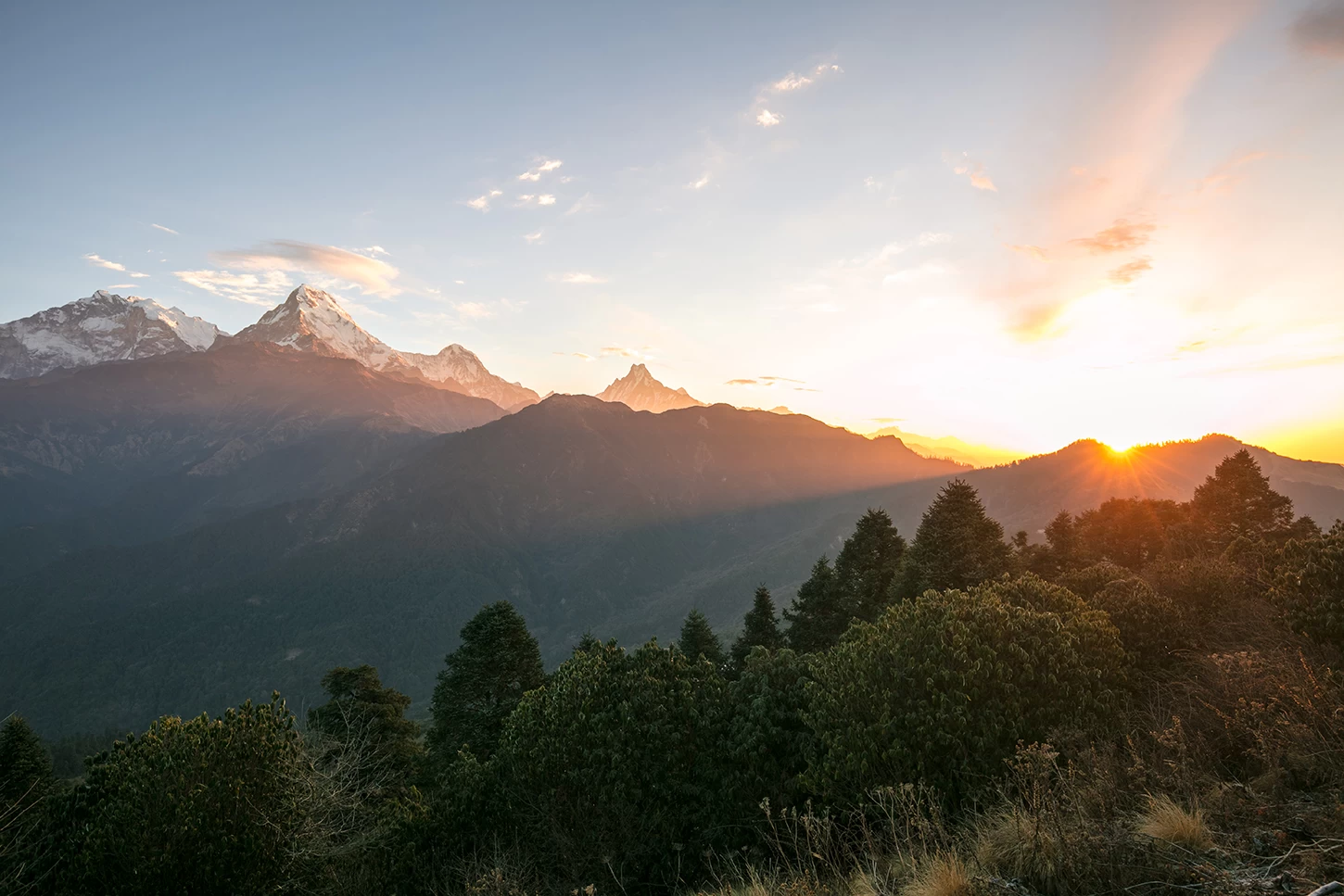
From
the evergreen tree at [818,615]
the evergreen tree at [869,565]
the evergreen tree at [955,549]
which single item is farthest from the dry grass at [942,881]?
the evergreen tree at [818,615]

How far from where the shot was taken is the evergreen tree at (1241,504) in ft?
131

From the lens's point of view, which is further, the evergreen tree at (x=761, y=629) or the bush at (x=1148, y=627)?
the evergreen tree at (x=761, y=629)

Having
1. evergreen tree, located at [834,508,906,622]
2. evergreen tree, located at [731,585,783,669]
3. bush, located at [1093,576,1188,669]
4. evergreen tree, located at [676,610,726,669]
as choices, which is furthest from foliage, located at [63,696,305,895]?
evergreen tree, located at [834,508,906,622]

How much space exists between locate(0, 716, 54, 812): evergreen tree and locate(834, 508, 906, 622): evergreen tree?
44.6 meters

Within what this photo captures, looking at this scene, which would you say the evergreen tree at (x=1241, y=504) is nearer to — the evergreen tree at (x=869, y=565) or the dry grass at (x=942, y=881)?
the evergreen tree at (x=869, y=565)

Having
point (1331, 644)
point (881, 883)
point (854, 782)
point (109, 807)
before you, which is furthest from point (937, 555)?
point (109, 807)

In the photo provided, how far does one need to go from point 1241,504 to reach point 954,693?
42.2 metres

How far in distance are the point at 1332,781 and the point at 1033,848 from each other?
4.29 metres

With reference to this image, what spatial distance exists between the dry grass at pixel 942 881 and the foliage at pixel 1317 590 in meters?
14.7

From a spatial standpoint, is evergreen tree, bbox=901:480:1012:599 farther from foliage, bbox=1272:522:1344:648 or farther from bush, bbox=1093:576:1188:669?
foliage, bbox=1272:522:1344:648

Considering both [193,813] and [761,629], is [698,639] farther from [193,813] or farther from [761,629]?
[193,813]

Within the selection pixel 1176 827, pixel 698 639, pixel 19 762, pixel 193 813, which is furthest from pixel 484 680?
pixel 1176 827

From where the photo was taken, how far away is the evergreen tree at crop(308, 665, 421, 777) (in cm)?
3362

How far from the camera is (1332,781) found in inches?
301
